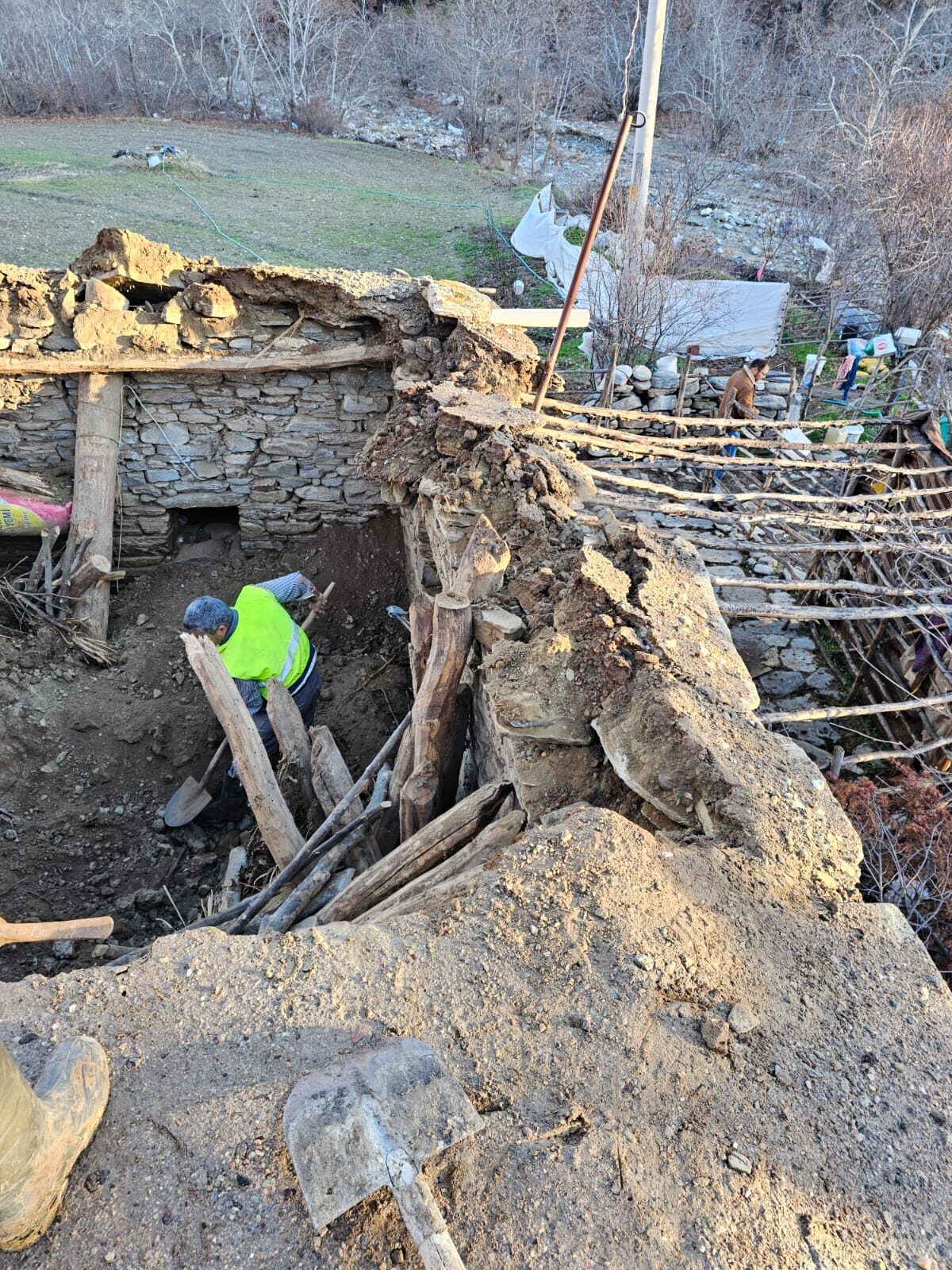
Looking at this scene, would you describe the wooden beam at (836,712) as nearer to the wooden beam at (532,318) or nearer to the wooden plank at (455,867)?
the wooden plank at (455,867)

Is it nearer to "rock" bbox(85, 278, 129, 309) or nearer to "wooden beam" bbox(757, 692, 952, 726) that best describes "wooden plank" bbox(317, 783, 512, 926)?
"wooden beam" bbox(757, 692, 952, 726)

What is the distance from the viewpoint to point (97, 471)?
6.85 m

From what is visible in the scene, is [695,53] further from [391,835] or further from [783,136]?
[391,835]

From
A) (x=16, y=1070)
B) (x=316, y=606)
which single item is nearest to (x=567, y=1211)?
(x=16, y=1070)

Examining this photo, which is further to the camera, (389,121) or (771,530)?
(389,121)

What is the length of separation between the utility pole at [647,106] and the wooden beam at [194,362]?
661 cm

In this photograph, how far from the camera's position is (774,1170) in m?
2.08

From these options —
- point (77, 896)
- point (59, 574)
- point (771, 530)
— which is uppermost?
point (771, 530)

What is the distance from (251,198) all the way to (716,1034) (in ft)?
65.4

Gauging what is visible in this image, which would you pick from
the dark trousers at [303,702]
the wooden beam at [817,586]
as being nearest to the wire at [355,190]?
the dark trousers at [303,702]

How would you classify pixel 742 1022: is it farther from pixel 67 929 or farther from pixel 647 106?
pixel 647 106

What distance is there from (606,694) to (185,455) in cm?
552

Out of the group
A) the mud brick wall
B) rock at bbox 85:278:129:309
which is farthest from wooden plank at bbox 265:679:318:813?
rock at bbox 85:278:129:309

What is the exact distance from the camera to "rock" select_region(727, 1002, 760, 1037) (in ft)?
7.77
